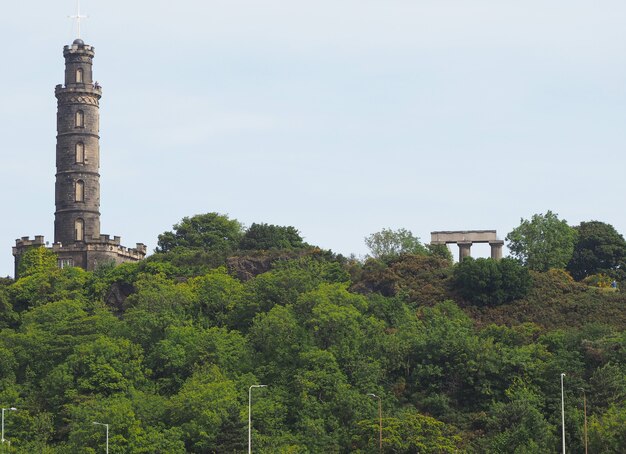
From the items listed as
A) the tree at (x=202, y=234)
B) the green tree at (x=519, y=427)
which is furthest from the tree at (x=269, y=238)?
the green tree at (x=519, y=427)

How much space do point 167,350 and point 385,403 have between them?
1628 centimetres

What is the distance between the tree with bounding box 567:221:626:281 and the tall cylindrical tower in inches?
1656

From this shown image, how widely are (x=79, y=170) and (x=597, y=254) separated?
4598cm

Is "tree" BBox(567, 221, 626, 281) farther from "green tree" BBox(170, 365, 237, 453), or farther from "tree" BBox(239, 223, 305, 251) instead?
"green tree" BBox(170, 365, 237, 453)

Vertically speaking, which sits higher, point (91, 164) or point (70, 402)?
point (91, 164)

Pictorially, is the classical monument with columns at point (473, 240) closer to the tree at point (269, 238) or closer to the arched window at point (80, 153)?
the tree at point (269, 238)

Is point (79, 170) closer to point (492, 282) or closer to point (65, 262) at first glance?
point (65, 262)

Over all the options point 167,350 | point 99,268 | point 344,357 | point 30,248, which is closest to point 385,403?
point 344,357

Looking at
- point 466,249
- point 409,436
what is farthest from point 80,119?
point 409,436

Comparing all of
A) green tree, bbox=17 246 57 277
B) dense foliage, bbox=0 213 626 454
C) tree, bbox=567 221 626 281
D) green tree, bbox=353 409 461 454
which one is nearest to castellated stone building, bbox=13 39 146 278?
green tree, bbox=17 246 57 277

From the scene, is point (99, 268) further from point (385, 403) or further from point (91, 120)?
point (385, 403)

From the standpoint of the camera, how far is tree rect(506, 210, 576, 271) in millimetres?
146375

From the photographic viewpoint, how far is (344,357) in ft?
384

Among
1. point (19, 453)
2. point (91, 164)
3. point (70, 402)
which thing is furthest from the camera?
point (91, 164)
